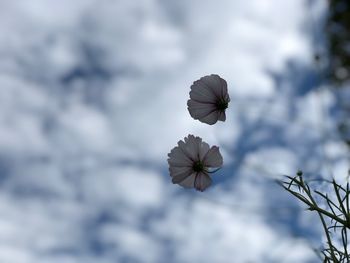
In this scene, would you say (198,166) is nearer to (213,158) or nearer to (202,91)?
(213,158)

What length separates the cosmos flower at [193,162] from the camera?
2.89ft

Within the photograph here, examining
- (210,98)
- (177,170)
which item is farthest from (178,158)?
(210,98)

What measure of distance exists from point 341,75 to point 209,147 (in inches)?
129

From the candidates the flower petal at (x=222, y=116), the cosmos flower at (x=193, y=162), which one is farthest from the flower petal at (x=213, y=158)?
the flower petal at (x=222, y=116)

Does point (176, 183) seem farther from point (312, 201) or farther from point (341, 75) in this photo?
point (341, 75)

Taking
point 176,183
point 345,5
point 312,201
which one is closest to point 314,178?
point 312,201

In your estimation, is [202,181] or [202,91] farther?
[202,91]

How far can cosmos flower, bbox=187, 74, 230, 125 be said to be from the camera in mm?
945

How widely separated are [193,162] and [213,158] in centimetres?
6

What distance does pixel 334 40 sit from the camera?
396 centimetres

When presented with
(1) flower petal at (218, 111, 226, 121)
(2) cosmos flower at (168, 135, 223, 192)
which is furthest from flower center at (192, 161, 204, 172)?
(1) flower petal at (218, 111, 226, 121)

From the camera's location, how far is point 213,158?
878 mm

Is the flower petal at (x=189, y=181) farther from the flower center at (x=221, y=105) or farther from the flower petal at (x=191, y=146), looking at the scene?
the flower center at (x=221, y=105)

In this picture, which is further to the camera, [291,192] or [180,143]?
[180,143]
